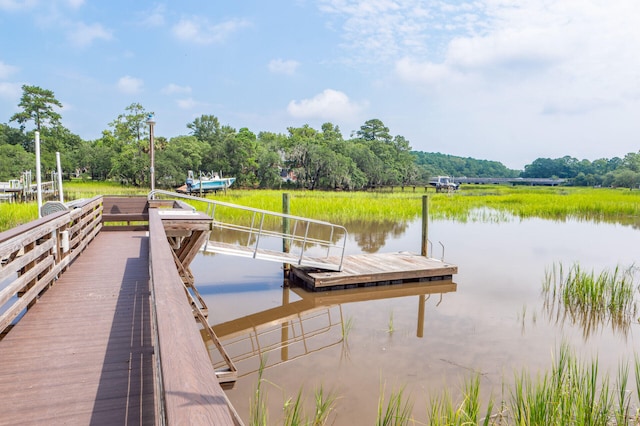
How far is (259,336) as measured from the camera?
7.46m

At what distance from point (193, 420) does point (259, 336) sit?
6558 mm

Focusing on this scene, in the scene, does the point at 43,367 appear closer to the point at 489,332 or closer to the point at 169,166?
the point at 489,332

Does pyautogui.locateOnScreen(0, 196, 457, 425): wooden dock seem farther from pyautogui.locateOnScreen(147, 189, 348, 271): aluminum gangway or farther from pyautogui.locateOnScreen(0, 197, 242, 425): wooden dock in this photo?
pyautogui.locateOnScreen(147, 189, 348, 271): aluminum gangway

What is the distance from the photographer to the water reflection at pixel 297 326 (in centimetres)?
669

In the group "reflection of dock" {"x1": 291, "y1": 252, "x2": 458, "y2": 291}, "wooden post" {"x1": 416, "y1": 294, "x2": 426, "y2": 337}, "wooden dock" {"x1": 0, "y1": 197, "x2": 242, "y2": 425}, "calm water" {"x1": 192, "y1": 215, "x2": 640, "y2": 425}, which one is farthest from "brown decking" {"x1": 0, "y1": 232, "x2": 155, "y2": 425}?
"reflection of dock" {"x1": 291, "y1": 252, "x2": 458, "y2": 291}

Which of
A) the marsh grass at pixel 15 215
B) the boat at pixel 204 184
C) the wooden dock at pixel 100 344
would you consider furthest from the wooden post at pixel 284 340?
the boat at pixel 204 184

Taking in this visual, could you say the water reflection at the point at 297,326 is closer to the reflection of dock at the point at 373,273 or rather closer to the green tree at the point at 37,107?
the reflection of dock at the point at 373,273

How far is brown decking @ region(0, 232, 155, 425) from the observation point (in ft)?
9.09

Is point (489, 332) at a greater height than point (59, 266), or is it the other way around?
point (59, 266)

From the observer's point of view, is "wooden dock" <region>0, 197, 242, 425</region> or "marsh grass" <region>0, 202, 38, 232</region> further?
"marsh grass" <region>0, 202, 38, 232</region>

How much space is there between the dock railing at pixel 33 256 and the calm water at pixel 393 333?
8.18ft

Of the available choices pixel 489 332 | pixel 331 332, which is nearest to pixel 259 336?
pixel 331 332

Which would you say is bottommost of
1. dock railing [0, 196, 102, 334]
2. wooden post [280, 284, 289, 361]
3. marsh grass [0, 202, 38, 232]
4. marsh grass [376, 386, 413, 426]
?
wooden post [280, 284, 289, 361]

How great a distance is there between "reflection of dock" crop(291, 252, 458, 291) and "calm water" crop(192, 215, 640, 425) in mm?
328
